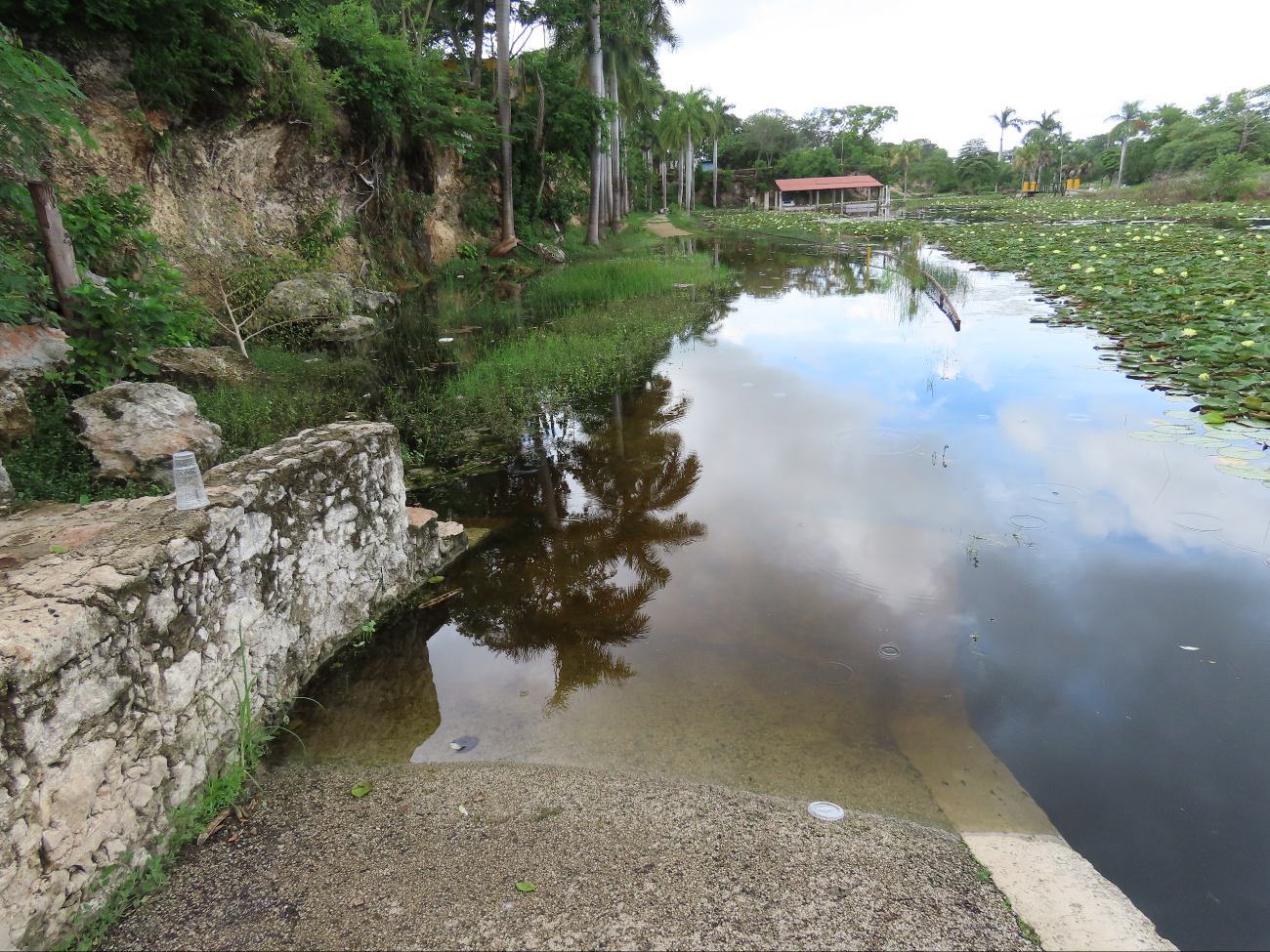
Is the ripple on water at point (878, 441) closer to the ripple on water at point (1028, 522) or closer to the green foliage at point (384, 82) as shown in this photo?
Result: the ripple on water at point (1028, 522)

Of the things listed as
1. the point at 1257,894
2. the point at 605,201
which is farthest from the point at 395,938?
the point at 605,201

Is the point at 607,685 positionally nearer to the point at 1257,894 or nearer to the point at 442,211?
the point at 1257,894

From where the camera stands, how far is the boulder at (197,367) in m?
7.36

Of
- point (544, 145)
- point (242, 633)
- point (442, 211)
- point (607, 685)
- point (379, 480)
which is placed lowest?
point (607, 685)

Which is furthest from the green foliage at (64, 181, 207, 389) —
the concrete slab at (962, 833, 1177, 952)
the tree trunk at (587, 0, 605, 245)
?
the tree trunk at (587, 0, 605, 245)

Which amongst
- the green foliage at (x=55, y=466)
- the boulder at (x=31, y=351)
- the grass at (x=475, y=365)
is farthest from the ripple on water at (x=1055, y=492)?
the boulder at (x=31, y=351)

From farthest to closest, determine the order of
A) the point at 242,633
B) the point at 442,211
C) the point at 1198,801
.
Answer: the point at 442,211, the point at 242,633, the point at 1198,801

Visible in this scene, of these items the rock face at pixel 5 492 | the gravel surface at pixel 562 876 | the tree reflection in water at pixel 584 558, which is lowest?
the tree reflection in water at pixel 584 558

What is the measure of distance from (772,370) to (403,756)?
752 cm

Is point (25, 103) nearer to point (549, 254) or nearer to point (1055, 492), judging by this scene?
point (1055, 492)

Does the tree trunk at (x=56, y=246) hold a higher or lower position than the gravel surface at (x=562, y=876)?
higher

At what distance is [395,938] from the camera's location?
2111mm

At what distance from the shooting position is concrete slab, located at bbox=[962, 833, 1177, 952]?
217 cm

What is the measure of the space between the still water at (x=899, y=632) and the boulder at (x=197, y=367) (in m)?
3.80
